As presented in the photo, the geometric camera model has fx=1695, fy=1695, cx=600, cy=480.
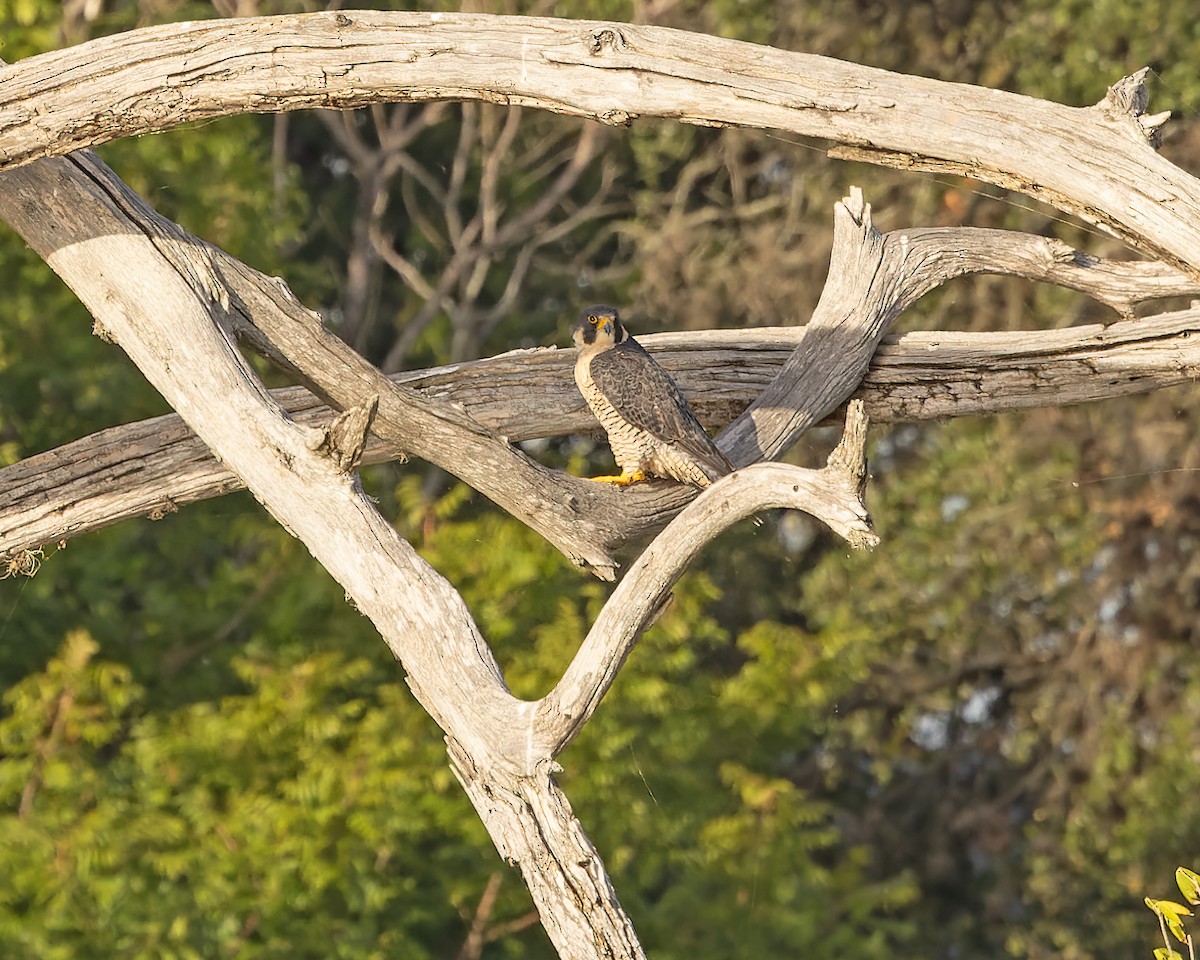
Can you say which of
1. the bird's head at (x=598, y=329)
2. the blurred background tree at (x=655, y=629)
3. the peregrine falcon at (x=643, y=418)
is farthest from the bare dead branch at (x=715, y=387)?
the blurred background tree at (x=655, y=629)

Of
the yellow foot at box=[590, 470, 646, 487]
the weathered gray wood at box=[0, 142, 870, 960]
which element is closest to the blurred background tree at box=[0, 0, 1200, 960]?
the yellow foot at box=[590, 470, 646, 487]

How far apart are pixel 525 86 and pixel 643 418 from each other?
1404mm

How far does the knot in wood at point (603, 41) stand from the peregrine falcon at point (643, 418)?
1430mm

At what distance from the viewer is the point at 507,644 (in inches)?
397

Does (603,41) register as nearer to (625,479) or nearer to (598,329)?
(625,479)

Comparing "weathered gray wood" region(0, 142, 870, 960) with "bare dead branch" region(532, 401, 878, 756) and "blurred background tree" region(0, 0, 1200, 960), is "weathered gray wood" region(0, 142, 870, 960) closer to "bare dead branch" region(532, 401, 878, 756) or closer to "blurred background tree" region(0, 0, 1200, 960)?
"bare dead branch" region(532, 401, 878, 756)

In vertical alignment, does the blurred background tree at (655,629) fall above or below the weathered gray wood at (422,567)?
above

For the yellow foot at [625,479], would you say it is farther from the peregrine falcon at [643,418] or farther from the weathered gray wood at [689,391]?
the weathered gray wood at [689,391]

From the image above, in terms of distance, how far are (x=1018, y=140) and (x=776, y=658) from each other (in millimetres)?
6585

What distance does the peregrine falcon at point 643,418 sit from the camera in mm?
5219

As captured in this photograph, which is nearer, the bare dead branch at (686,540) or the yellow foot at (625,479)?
the bare dead branch at (686,540)

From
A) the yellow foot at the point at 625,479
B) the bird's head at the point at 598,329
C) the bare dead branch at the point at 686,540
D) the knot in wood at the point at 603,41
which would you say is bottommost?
the bare dead branch at the point at 686,540

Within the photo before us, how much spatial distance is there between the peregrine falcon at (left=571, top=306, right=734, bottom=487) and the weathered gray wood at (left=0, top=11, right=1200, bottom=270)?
117 centimetres

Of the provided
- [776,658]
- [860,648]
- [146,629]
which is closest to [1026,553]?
[860,648]
